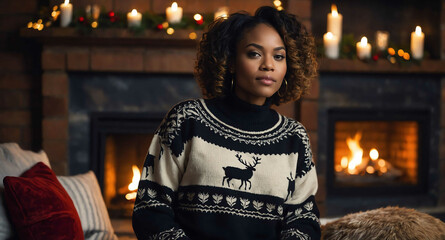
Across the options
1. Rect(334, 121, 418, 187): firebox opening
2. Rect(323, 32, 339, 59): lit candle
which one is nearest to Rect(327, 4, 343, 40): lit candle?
Rect(323, 32, 339, 59): lit candle

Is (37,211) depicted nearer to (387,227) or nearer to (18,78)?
(387,227)

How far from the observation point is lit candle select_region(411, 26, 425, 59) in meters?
2.98

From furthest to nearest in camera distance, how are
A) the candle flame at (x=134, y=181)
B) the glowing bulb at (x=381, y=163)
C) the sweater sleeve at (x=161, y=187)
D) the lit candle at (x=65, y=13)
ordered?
the glowing bulb at (x=381, y=163) → the candle flame at (x=134, y=181) → the lit candle at (x=65, y=13) → the sweater sleeve at (x=161, y=187)

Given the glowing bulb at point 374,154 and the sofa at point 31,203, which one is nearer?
the sofa at point 31,203

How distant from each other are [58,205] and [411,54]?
2.41 metres

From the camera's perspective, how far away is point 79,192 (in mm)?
1724

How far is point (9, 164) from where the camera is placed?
1.46 meters

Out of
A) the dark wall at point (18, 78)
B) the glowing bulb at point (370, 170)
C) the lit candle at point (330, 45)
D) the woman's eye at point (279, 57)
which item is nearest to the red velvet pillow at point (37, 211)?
the woman's eye at point (279, 57)

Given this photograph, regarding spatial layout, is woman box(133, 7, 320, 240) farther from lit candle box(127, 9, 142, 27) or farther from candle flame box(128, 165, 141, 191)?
candle flame box(128, 165, 141, 191)

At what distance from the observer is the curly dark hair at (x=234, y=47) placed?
4.11 ft

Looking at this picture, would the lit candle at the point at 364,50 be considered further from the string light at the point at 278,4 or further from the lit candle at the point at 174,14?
the lit candle at the point at 174,14

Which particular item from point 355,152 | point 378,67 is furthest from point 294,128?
point 355,152

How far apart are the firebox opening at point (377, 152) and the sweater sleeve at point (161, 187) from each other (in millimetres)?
2061

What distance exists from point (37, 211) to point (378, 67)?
2.30m
